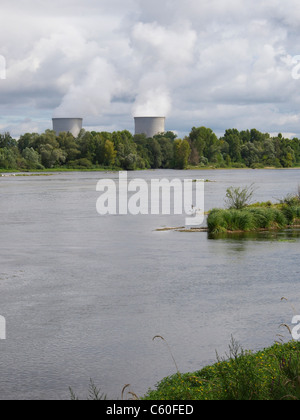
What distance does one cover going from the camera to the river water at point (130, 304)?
12008mm

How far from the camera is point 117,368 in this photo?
1199 centimetres

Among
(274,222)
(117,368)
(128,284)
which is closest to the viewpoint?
(117,368)

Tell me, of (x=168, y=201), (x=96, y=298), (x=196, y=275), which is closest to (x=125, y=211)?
(x=168, y=201)

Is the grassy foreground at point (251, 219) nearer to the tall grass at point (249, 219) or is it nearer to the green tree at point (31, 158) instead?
the tall grass at point (249, 219)

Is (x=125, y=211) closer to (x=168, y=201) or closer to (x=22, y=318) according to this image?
(x=168, y=201)

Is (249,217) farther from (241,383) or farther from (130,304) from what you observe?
(241,383)

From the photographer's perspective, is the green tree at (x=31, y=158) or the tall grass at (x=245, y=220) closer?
the tall grass at (x=245, y=220)

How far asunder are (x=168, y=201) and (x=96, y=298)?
138ft

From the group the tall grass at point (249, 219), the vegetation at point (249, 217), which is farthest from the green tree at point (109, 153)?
the tall grass at point (249, 219)

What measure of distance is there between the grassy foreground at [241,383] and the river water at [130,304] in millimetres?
857

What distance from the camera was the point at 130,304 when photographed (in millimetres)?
17172

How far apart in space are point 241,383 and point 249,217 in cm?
2712

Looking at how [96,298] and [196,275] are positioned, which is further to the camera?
[196,275]
